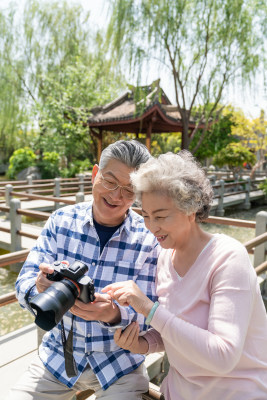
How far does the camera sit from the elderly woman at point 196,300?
102 cm

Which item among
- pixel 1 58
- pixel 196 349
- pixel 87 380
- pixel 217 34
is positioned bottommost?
pixel 87 380

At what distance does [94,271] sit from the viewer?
147cm

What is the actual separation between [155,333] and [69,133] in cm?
1415

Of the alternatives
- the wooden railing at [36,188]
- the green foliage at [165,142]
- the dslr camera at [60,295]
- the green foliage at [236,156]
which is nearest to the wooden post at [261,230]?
the dslr camera at [60,295]

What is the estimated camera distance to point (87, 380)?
4.62 feet

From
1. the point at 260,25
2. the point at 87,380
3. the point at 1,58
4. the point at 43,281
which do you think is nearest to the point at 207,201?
the point at 43,281

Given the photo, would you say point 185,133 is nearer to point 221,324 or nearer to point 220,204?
point 220,204

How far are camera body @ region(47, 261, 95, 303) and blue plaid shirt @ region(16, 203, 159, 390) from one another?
20 centimetres

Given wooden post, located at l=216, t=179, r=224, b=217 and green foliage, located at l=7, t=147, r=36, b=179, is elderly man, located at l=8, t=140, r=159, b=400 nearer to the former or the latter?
wooden post, located at l=216, t=179, r=224, b=217

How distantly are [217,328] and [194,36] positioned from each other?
10318 millimetres

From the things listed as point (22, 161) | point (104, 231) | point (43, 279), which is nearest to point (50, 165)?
point (22, 161)

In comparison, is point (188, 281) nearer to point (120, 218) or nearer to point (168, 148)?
point (120, 218)

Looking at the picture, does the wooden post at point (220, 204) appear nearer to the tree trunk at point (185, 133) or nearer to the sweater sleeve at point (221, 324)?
the tree trunk at point (185, 133)

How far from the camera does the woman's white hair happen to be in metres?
1.17
